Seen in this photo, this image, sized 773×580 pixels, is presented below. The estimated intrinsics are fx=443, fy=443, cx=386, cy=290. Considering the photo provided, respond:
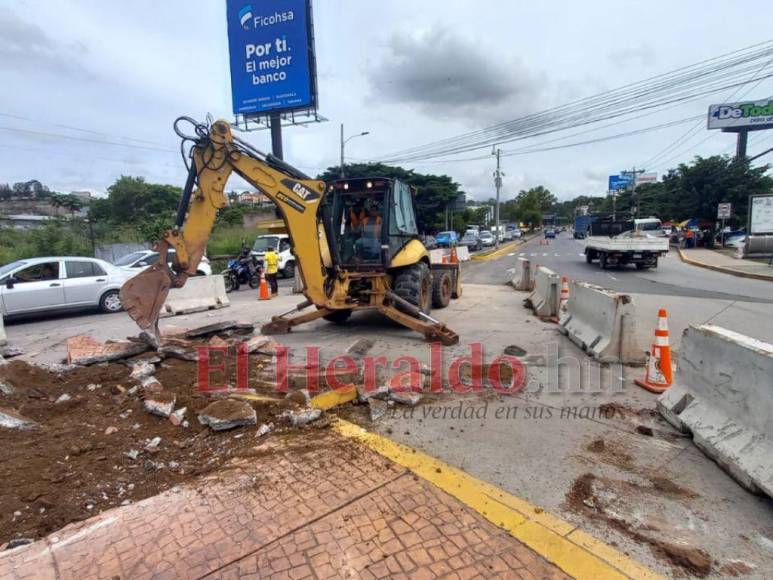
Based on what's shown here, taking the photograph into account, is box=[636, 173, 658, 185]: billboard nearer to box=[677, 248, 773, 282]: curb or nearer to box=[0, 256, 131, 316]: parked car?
box=[677, 248, 773, 282]: curb

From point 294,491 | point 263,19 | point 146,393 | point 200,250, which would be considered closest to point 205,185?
point 200,250

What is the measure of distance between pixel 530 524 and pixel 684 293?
13.0 meters

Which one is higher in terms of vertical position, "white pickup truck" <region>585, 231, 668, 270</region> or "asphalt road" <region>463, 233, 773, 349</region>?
"white pickup truck" <region>585, 231, 668, 270</region>

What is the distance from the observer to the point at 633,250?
61.5 ft

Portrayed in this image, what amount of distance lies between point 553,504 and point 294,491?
180 centimetres

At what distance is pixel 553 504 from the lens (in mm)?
3018

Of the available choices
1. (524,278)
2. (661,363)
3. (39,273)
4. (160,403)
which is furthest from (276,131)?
(661,363)

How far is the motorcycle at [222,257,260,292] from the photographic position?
53.6ft

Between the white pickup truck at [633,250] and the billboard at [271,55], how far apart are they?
50.9 feet

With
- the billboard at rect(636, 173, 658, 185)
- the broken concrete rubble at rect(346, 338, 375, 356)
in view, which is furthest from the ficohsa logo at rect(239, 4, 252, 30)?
the billboard at rect(636, 173, 658, 185)

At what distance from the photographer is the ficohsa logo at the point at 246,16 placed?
21.3m

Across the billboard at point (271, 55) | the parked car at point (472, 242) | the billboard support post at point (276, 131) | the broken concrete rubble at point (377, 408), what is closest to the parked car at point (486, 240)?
the parked car at point (472, 242)

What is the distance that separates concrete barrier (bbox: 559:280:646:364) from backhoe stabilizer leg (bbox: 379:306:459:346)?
1958mm

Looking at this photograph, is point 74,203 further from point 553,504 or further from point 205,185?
point 553,504
